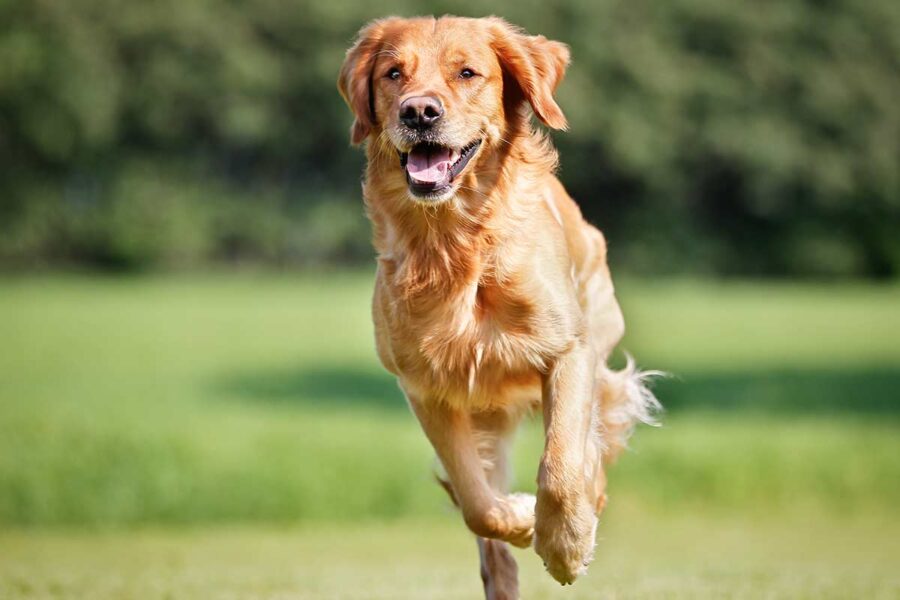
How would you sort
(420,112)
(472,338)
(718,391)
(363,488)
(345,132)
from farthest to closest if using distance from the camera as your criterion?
(345,132)
(718,391)
(363,488)
(472,338)
(420,112)

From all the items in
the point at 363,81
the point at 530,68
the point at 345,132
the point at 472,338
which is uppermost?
the point at 530,68

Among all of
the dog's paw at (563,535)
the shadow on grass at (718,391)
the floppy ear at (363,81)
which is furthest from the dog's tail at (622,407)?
the shadow on grass at (718,391)

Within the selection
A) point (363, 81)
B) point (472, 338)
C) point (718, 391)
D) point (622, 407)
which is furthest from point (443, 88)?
point (718, 391)

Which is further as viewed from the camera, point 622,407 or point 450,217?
point 622,407

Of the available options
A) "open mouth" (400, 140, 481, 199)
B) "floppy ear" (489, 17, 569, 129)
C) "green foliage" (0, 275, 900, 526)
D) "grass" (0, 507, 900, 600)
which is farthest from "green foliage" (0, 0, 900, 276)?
"open mouth" (400, 140, 481, 199)

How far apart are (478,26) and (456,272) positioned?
100 cm

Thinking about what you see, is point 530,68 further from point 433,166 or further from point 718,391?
point 718,391

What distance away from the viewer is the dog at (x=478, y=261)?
525 centimetres

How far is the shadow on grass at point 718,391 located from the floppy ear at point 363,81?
11.7 metres

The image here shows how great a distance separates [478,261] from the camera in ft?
17.8

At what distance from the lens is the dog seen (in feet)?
17.2

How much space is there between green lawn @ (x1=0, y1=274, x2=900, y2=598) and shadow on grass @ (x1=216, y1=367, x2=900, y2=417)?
0.08m

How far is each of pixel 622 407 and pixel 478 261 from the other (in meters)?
1.35

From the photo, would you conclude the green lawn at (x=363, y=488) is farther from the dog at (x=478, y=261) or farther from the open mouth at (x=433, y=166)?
the open mouth at (x=433, y=166)
